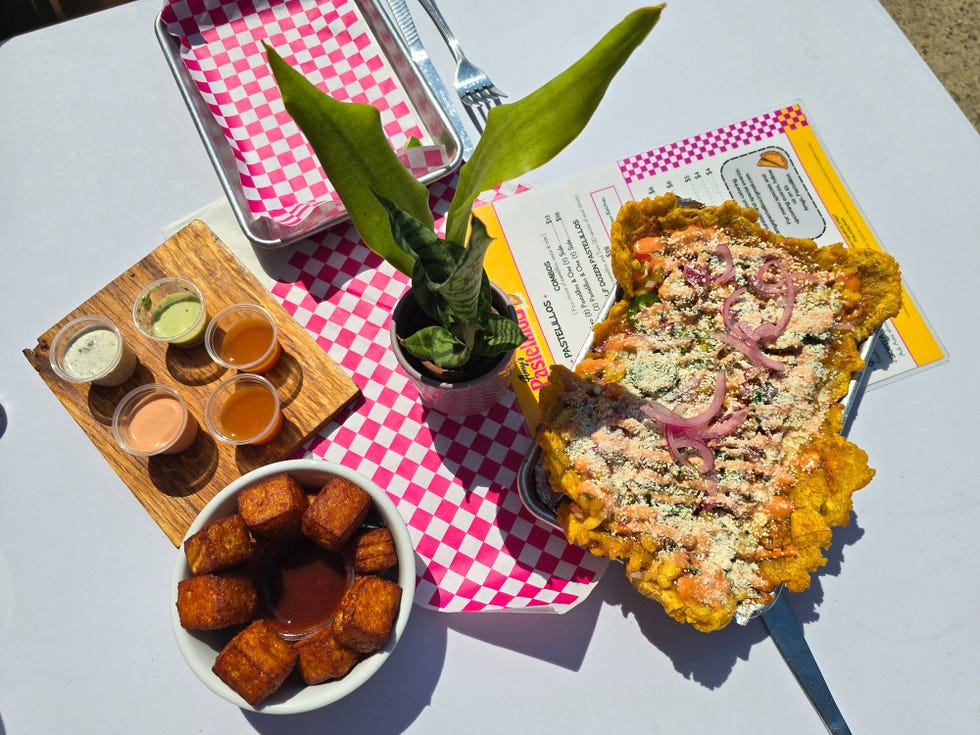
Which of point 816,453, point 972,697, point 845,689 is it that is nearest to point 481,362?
point 816,453

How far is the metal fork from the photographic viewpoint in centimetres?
138

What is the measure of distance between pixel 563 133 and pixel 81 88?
4.24 feet

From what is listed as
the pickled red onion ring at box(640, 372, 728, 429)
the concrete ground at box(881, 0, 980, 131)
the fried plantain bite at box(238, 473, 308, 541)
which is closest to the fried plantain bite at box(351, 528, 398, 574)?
the fried plantain bite at box(238, 473, 308, 541)

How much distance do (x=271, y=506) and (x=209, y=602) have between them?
0.53ft

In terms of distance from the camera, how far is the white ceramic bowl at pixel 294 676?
91cm

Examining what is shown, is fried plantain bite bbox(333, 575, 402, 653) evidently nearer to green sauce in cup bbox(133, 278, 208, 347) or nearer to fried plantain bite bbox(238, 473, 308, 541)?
fried plantain bite bbox(238, 473, 308, 541)

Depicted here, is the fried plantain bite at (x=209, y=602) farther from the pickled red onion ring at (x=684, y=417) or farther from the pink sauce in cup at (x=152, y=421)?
the pickled red onion ring at (x=684, y=417)

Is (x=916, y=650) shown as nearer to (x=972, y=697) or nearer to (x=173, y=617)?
(x=972, y=697)

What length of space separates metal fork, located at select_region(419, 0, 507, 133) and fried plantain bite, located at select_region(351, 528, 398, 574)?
2.94 feet

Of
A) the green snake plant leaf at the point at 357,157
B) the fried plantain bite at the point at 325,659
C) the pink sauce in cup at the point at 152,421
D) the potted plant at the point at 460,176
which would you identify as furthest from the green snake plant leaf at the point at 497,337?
the pink sauce in cup at the point at 152,421

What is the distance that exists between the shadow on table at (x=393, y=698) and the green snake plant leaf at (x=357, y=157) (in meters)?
0.67

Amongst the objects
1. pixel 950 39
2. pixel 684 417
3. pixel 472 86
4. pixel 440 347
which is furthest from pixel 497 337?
pixel 950 39

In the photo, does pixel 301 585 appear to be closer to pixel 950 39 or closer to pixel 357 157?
pixel 357 157

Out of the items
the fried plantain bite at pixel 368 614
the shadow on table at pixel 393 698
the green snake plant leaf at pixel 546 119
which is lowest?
the shadow on table at pixel 393 698
